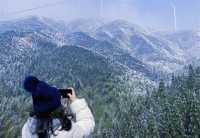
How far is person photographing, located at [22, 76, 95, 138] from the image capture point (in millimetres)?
8008

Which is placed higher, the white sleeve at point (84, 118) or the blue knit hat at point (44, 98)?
the blue knit hat at point (44, 98)

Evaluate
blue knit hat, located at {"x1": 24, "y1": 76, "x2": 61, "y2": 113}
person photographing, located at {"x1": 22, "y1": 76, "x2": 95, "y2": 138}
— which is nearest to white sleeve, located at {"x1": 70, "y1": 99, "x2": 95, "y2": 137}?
person photographing, located at {"x1": 22, "y1": 76, "x2": 95, "y2": 138}

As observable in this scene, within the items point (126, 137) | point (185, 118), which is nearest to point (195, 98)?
point (185, 118)

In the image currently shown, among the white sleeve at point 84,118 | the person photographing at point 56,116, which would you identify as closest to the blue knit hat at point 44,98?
the person photographing at point 56,116

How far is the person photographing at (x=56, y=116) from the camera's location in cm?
801

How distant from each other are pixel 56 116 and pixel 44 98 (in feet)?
1.09

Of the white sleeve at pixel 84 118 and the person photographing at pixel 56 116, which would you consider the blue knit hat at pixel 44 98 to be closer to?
the person photographing at pixel 56 116

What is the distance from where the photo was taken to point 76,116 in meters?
8.16

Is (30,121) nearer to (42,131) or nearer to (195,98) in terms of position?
(42,131)

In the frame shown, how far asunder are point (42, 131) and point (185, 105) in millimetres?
131321

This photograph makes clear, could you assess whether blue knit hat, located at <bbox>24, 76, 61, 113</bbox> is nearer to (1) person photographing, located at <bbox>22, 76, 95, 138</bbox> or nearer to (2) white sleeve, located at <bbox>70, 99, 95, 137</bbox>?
(1) person photographing, located at <bbox>22, 76, 95, 138</bbox>

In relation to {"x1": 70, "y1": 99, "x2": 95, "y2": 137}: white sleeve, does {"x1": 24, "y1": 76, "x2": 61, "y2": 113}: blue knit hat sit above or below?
above

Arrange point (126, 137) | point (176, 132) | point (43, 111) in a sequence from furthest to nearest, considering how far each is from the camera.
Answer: point (126, 137) < point (176, 132) < point (43, 111)

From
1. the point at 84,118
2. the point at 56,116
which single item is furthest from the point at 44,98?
the point at 84,118
